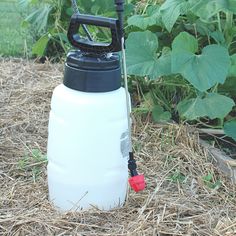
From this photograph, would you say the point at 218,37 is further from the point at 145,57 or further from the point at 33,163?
the point at 33,163

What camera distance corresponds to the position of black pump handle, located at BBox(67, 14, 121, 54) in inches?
60.3

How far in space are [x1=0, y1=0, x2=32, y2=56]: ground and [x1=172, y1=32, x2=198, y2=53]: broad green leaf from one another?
5.63ft

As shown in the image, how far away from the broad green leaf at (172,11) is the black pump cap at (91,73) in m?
0.62

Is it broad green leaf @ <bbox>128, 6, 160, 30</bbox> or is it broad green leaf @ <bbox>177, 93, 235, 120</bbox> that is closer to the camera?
broad green leaf @ <bbox>177, 93, 235, 120</bbox>

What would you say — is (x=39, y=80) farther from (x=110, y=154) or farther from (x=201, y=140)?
(x=110, y=154)

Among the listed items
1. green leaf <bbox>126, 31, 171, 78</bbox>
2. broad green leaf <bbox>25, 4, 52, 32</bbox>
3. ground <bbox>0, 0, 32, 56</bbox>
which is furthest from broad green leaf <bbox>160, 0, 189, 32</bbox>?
ground <bbox>0, 0, 32, 56</bbox>

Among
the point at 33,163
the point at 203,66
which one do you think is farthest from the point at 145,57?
the point at 33,163

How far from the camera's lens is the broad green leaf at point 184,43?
7.05 ft

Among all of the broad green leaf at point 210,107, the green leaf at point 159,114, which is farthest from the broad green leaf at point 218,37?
the green leaf at point 159,114

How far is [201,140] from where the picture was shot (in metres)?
2.30

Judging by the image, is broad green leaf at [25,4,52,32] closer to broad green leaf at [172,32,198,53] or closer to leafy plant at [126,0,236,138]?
leafy plant at [126,0,236,138]

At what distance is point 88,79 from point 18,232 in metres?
0.48

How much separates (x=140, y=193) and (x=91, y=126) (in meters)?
0.38

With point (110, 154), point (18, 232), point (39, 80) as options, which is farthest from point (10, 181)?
point (39, 80)
